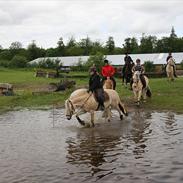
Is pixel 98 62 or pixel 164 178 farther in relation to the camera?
pixel 98 62

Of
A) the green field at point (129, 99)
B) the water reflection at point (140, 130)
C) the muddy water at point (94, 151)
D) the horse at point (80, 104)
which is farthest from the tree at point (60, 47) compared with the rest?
the horse at point (80, 104)

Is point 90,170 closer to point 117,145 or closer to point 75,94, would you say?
point 117,145

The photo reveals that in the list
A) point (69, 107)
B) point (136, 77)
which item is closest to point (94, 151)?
point (69, 107)

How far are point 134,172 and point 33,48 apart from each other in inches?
4518

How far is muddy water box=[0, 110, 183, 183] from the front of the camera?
9617mm

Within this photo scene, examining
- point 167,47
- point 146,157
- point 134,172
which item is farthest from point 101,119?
point 167,47

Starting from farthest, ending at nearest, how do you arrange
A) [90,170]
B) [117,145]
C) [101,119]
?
[101,119] → [117,145] → [90,170]

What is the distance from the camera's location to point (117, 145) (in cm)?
1278

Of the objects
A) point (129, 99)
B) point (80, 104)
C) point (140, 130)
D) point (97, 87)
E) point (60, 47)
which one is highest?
point (60, 47)

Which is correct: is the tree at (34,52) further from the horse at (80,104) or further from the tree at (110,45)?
the horse at (80,104)

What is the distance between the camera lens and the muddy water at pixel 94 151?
9.62m

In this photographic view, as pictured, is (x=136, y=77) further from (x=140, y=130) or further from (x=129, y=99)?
(x=140, y=130)

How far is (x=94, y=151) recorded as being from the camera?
12148mm

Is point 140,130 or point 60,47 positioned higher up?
point 60,47
